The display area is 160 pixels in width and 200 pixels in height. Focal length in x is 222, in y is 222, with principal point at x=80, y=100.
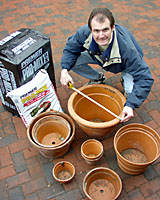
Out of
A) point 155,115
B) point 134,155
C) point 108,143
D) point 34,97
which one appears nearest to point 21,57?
point 34,97

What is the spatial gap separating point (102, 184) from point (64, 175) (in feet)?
1.43

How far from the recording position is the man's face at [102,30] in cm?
217

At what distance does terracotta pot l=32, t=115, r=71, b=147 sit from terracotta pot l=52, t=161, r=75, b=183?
25 centimetres

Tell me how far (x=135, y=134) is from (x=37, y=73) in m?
1.36

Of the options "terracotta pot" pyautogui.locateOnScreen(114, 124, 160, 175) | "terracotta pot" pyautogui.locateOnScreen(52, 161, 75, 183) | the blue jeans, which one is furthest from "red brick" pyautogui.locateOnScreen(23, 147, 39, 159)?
the blue jeans

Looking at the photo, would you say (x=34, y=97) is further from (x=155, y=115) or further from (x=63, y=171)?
(x=155, y=115)

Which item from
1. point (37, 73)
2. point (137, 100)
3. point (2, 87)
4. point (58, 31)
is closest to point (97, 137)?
point (137, 100)

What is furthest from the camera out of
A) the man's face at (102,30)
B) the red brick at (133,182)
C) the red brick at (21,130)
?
the red brick at (21,130)

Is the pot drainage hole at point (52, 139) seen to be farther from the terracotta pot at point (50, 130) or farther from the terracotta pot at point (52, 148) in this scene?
the terracotta pot at point (52, 148)

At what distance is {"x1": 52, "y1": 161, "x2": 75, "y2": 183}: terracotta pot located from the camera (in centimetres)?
243

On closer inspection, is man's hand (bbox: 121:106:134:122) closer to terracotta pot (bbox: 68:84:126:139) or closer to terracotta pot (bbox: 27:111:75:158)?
terracotta pot (bbox: 68:84:126:139)

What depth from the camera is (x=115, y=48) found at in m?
2.39

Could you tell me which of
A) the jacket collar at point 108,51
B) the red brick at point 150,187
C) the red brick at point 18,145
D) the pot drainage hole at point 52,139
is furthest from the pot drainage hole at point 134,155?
the red brick at point 18,145

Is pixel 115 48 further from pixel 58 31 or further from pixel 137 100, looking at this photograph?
pixel 58 31
